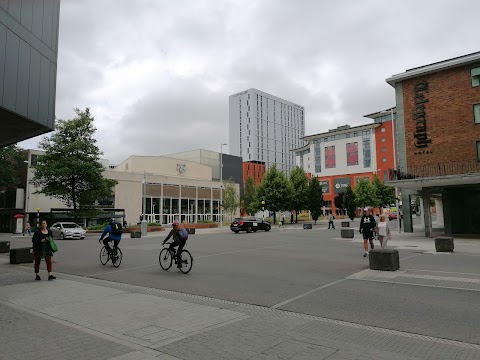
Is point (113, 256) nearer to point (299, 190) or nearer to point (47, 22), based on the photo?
point (47, 22)

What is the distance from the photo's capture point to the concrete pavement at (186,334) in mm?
4566

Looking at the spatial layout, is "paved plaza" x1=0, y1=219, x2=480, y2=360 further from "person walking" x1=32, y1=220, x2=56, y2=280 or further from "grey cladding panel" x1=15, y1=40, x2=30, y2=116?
"grey cladding panel" x1=15, y1=40, x2=30, y2=116

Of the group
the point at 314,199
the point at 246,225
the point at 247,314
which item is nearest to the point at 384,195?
the point at 314,199

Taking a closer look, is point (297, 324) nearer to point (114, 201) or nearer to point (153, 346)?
point (153, 346)

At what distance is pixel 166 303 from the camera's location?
23.8ft

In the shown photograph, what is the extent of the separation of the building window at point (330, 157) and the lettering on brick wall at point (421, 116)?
76202 mm

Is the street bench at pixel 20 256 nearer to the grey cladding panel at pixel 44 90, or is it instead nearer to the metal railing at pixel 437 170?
the grey cladding panel at pixel 44 90

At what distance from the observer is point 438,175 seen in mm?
27500

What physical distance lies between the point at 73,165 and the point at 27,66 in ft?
92.6

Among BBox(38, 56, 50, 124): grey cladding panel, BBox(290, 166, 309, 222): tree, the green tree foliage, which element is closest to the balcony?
BBox(38, 56, 50, 124): grey cladding panel

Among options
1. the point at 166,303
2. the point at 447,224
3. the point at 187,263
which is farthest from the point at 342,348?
the point at 447,224

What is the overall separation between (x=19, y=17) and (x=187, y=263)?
8.76 metres

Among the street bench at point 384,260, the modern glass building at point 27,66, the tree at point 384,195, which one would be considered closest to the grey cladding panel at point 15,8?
the modern glass building at point 27,66

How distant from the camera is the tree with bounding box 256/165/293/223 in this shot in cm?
5325
